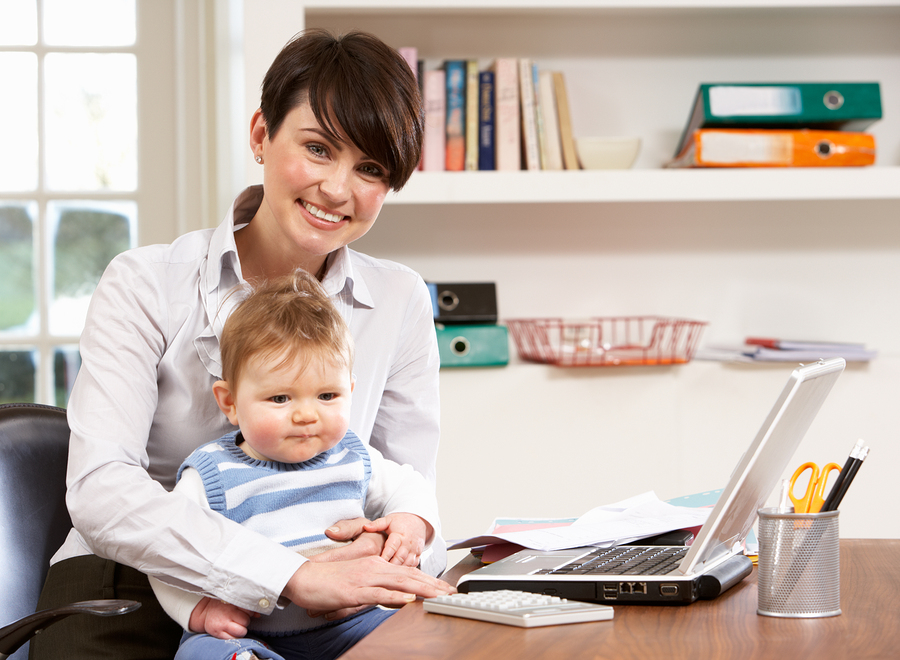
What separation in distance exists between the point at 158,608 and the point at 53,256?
1654 mm

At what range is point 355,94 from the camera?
3.80 feet

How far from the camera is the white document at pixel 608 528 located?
0.99 m

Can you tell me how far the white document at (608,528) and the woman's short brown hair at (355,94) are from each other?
540mm

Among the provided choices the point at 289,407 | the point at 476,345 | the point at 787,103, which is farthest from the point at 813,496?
the point at 787,103

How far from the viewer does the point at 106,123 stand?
2.44 metres

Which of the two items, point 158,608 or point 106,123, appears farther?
point 106,123

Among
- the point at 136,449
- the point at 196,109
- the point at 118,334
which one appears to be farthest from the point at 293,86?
the point at 196,109

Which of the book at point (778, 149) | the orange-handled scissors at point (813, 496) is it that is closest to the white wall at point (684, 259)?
the book at point (778, 149)

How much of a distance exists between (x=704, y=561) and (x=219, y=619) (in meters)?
0.51

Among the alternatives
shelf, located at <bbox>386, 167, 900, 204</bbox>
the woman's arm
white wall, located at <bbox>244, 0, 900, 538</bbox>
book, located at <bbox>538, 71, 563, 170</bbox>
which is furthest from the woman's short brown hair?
white wall, located at <bbox>244, 0, 900, 538</bbox>

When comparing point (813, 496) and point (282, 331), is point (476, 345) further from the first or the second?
point (813, 496)

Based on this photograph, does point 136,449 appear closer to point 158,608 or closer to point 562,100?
point 158,608

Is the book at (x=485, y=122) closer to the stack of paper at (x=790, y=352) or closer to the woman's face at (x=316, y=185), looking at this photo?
the stack of paper at (x=790, y=352)

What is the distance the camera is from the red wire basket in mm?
2117
